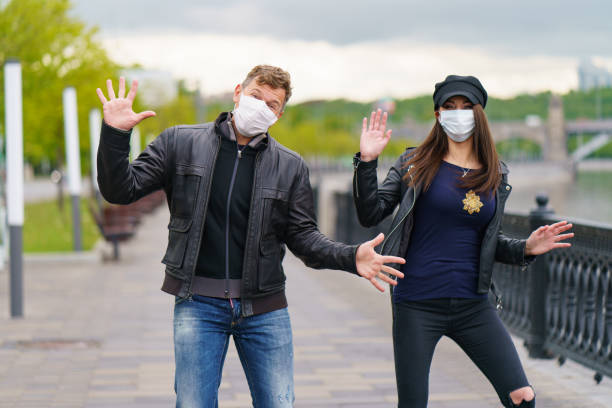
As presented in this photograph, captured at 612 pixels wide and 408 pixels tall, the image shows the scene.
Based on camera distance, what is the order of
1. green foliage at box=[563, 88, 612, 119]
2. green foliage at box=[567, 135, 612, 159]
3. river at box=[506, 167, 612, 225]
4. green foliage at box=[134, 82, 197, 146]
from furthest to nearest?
1. green foliage at box=[567, 135, 612, 159]
2. green foliage at box=[134, 82, 197, 146]
3. river at box=[506, 167, 612, 225]
4. green foliage at box=[563, 88, 612, 119]

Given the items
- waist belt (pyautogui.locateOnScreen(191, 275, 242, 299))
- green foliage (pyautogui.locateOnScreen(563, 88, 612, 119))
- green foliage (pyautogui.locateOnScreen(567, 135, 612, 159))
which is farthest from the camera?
green foliage (pyautogui.locateOnScreen(567, 135, 612, 159))

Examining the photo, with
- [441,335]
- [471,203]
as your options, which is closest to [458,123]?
[471,203]

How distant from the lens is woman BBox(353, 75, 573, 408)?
365 cm

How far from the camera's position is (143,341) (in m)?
7.64

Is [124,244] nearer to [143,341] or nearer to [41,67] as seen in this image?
[41,67]

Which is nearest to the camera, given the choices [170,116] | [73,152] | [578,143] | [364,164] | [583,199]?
[364,164]

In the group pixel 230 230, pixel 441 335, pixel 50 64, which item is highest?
pixel 50 64

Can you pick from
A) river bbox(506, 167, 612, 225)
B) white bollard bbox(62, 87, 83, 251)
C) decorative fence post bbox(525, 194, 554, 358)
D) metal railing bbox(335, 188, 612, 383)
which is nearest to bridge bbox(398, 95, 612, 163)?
river bbox(506, 167, 612, 225)

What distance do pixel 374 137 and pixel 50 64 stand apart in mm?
21434

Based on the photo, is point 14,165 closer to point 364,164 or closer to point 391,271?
point 364,164

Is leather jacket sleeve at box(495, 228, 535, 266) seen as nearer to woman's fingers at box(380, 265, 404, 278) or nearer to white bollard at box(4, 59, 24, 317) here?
woman's fingers at box(380, 265, 404, 278)

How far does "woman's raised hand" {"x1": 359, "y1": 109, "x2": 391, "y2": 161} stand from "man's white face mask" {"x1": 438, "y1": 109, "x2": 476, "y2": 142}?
0.24 meters

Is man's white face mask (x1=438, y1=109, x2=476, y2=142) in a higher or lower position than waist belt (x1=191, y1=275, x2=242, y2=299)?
higher

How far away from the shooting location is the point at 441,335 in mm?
3676
